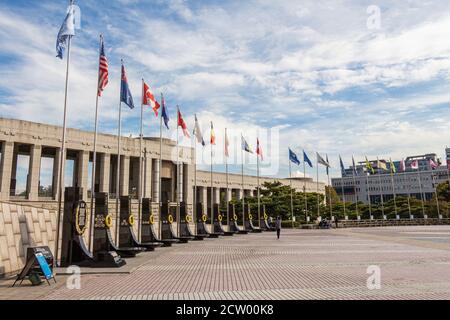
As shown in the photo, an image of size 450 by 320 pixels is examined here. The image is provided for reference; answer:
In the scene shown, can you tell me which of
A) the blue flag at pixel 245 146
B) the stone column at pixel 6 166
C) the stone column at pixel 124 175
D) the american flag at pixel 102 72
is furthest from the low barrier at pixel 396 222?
the american flag at pixel 102 72

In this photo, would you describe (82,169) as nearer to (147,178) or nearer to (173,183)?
(147,178)

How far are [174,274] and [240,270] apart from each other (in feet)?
7.98

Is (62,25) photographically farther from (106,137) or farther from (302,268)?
(106,137)

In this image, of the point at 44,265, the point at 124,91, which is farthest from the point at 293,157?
the point at 44,265

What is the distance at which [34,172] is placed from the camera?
136 feet

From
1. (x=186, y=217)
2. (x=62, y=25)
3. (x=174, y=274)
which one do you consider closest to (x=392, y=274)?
(x=174, y=274)

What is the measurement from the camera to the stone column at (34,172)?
40688mm

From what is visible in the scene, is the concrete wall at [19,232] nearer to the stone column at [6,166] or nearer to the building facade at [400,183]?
the stone column at [6,166]

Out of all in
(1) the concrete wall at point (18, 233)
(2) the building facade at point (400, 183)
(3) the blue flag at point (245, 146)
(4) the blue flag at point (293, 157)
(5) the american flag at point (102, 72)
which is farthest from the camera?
(2) the building facade at point (400, 183)

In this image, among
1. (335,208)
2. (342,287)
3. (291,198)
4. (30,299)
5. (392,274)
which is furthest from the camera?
(335,208)

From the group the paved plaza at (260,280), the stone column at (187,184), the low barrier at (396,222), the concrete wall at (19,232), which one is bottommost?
the paved plaza at (260,280)

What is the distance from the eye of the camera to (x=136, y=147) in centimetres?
5156
